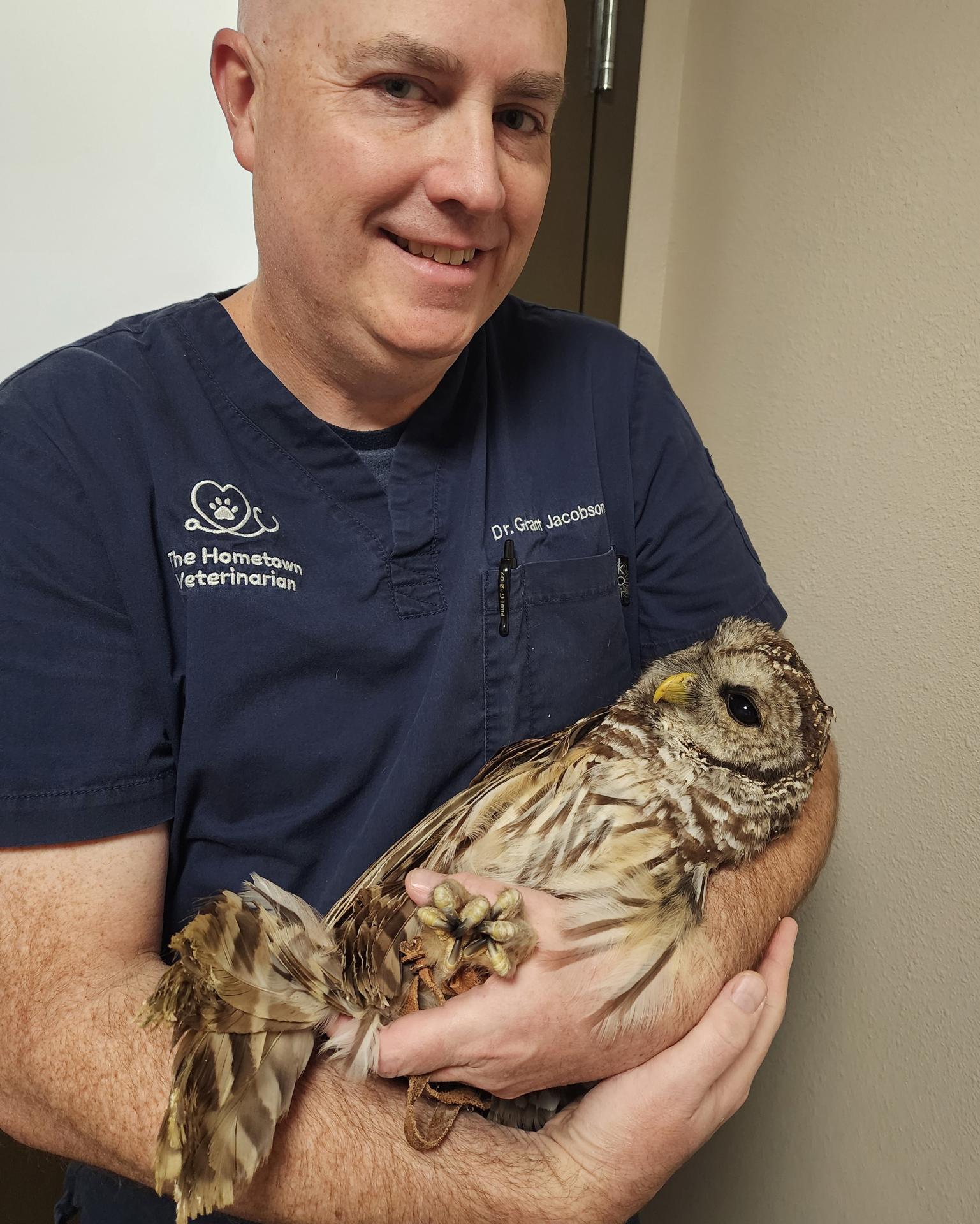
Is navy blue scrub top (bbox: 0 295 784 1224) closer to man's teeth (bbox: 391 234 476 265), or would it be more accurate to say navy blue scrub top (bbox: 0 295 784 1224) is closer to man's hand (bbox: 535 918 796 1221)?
man's teeth (bbox: 391 234 476 265)

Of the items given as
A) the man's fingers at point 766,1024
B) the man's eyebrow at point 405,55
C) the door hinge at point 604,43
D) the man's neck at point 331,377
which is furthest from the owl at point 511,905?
the door hinge at point 604,43

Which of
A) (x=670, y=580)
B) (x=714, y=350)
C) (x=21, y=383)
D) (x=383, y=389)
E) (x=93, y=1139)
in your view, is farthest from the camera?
(x=714, y=350)

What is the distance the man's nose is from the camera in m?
1.00

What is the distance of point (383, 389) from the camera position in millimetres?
1178

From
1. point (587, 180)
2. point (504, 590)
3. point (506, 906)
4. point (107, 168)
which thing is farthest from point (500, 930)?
point (587, 180)

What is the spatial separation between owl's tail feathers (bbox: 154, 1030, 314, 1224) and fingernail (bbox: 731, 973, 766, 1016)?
0.54 m

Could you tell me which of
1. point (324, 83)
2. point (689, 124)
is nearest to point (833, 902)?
point (324, 83)

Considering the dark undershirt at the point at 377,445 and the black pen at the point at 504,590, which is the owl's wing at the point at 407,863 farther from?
the dark undershirt at the point at 377,445

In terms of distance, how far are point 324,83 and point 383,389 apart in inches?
14.4

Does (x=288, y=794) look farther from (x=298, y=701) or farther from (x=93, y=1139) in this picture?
(x=93, y=1139)

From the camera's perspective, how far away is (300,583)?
3.58 ft

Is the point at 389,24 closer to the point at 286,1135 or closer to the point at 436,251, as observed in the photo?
the point at 436,251

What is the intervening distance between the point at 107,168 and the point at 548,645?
121cm

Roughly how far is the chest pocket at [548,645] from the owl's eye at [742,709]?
21 centimetres
